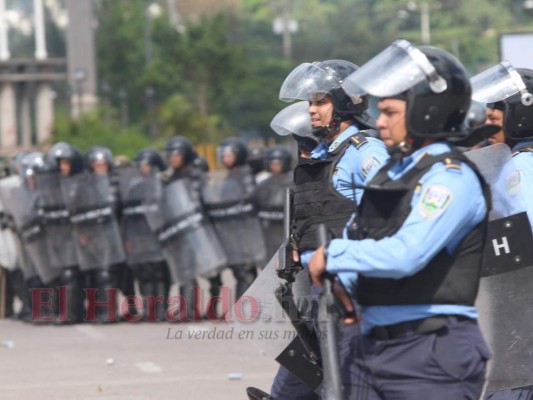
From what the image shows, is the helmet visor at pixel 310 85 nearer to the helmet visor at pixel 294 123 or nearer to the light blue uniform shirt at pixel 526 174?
the helmet visor at pixel 294 123

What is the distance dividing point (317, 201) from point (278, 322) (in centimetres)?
68

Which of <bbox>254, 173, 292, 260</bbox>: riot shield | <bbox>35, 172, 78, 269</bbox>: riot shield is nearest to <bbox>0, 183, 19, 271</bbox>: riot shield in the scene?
<bbox>35, 172, 78, 269</bbox>: riot shield

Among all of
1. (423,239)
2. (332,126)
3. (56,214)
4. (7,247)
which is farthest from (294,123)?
(7,247)

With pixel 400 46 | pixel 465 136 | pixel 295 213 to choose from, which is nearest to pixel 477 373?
pixel 465 136

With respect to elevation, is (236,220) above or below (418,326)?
below

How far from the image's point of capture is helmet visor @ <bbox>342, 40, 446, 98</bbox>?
4.47 m

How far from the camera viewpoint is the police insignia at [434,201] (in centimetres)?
429

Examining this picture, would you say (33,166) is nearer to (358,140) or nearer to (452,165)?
(358,140)

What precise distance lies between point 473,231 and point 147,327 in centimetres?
907

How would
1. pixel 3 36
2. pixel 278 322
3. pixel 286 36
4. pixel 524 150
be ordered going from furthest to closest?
pixel 286 36
pixel 3 36
pixel 278 322
pixel 524 150

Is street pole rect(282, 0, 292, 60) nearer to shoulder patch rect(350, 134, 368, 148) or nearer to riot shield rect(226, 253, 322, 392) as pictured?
riot shield rect(226, 253, 322, 392)

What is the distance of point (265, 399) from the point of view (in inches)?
245

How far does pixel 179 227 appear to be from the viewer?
13.9 m

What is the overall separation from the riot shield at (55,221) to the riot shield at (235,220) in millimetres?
1439
